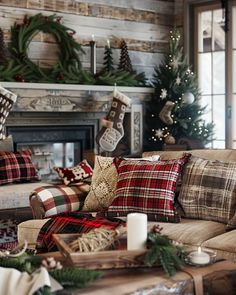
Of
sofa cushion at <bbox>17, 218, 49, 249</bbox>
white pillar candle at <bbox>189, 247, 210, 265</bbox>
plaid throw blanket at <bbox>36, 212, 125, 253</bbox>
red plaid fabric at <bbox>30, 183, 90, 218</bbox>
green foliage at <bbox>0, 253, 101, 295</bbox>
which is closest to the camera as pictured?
green foliage at <bbox>0, 253, 101, 295</bbox>

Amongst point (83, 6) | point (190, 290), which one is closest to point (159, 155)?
point (190, 290)

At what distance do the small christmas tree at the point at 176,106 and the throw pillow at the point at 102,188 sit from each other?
2523 mm

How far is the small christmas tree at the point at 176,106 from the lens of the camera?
6.11 m

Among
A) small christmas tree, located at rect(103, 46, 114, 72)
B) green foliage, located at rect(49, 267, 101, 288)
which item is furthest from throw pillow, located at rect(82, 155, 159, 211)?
small christmas tree, located at rect(103, 46, 114, 72)

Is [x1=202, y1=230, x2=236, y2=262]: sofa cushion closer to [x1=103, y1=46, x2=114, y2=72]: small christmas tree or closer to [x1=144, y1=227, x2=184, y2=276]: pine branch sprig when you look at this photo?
[x1=144, y1=227, x2=184, y2=276]: pine branch sprig

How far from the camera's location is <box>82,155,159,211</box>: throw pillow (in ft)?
11.6

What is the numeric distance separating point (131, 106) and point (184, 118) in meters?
0.60

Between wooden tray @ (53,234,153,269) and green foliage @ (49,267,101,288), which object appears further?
wooden tray @ (53,234,153,269)

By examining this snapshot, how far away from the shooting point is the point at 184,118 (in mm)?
6172

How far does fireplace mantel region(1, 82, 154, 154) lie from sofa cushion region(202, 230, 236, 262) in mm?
2938

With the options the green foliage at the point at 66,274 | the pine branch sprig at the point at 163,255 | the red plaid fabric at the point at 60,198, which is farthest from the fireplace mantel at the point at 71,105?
the pine branch sprig at the point at 163,255

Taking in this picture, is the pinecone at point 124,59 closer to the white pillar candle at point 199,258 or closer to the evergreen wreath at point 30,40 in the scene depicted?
the evergreen wreath at point 30,40

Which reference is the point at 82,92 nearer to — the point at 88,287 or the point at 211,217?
the point at 211,217

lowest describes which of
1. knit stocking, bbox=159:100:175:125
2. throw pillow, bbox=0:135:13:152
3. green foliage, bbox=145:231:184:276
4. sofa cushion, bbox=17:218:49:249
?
sofa cushion, bbox=17:218:49:249
